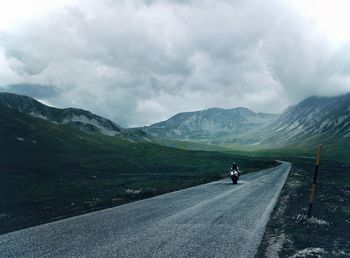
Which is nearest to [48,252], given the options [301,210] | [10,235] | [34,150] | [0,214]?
[10,235]

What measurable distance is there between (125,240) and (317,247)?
6.97 m

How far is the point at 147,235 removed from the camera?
14320mm

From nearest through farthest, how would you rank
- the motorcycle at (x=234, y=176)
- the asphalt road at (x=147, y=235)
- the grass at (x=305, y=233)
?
the asphalt road at (x=147, y=235), the grass at (x=305, y=233), the motorcycle at (x=234, y=176)

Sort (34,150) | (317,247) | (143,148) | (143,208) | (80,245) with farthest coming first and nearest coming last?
(143,148), (34,150), (143,208), (317,247), (80,245)

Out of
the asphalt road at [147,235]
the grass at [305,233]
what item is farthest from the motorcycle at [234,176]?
the asphalt road at [147,235]

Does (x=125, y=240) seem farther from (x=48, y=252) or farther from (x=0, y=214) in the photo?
(x=0, y=214)

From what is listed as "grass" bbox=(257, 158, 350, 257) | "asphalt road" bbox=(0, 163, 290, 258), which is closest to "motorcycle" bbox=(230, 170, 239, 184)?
"grass" bbox=(257, 158, 350, 257)

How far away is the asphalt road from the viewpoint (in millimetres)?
12055

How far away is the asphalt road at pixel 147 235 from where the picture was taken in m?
12.1

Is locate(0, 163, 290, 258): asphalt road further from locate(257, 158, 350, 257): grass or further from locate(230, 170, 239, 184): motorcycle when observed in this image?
locate(230, 170, 239, 184): motorcycle

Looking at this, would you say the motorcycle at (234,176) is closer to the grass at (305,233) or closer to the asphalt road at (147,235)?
the grass at (305,233)

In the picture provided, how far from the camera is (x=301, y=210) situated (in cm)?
2303

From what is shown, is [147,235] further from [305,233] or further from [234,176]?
[234,176]

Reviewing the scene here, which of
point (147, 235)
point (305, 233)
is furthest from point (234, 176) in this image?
point (147, 235)
